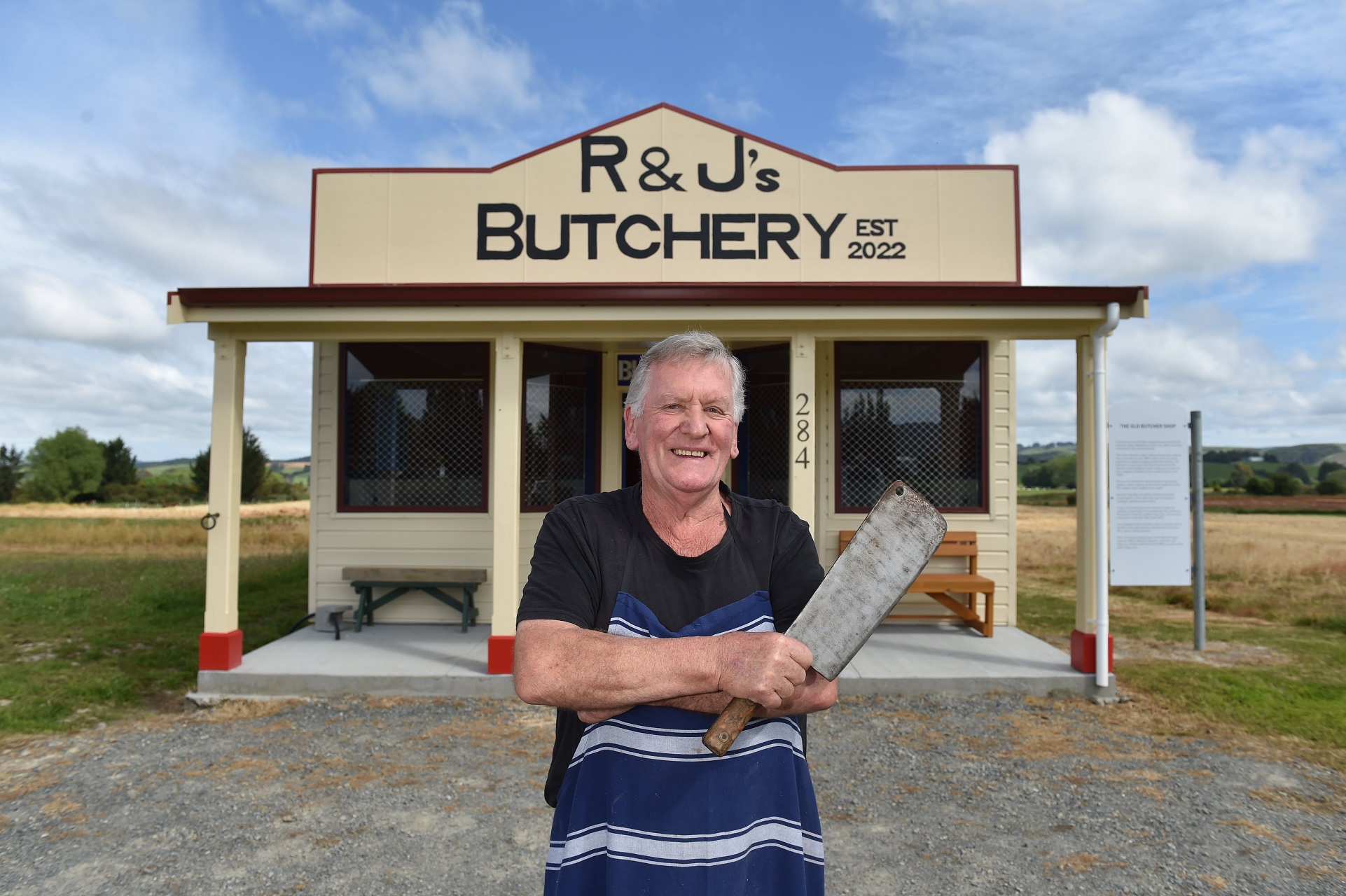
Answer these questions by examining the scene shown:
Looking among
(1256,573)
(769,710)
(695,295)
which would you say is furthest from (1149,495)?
(1256,573)

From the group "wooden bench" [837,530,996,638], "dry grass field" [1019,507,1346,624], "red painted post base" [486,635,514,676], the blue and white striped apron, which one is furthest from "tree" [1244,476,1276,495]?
the blue and white striped apron

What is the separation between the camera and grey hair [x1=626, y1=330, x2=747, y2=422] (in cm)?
139

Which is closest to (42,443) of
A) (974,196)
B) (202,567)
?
(202,567)

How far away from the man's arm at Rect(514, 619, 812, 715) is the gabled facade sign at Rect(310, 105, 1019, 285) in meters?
6.41

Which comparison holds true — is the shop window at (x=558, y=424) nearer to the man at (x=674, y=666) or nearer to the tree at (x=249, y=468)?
the man at (x=674, y=666)

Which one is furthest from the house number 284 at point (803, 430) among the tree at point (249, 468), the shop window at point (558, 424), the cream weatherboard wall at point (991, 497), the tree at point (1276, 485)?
the tree at point (1276, 485)

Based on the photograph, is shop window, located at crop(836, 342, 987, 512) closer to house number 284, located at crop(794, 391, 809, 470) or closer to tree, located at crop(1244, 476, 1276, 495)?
house number 284, located at crop(794, 391, 809, 470)

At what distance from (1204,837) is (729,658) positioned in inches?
134

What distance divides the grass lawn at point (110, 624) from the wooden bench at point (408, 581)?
1019 mm

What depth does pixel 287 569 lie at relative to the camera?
12.9 meters

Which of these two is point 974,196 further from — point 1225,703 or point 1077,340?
point 1225,703

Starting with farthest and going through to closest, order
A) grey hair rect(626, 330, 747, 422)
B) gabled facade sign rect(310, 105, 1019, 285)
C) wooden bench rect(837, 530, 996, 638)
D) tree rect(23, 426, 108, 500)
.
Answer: tree rect(23, 426, 108, 500) < gabled facade sign rect(310, 105, 1019, 285) < wooden bench rect(837, 530, 996, 638) < grey hair rect(626, 330, 747, 422)

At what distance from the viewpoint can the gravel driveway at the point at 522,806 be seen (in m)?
3.03

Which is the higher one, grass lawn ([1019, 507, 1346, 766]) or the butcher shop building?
the butcher shop building
